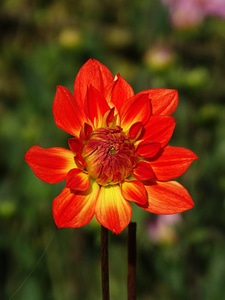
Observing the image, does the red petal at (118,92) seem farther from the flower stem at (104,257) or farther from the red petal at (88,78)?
the flower stem at (104,257)

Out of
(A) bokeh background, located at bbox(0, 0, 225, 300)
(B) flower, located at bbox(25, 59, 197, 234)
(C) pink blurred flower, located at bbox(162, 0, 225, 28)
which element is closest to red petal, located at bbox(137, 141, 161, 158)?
(B) flower, located at bbox(25, 59, 197, 234)

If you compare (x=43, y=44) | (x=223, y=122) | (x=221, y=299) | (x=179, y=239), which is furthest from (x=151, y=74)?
(x=43, y=44)

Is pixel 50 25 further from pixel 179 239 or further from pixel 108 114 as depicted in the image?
pixel 108 114

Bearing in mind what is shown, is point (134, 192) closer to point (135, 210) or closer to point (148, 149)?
point (148, 149)

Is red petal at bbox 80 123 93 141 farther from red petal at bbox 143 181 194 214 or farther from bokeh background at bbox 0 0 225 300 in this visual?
bokeh background at bbox 0 0 225 300

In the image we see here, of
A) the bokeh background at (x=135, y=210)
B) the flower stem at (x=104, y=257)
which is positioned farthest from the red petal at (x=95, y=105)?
the bokeh background at (x=135, y=210)

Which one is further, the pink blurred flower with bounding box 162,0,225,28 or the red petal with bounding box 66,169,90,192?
the pink blurred flower with bounding box 162,0,225,28
